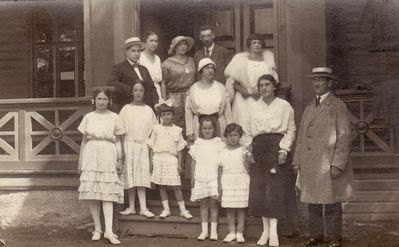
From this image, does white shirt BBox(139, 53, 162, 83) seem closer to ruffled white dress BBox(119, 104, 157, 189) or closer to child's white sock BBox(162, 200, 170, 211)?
ruffled white dress BBox(119, 104, 157, 189)

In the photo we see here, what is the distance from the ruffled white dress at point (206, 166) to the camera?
6172 millimetres

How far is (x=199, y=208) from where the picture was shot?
22.0 ft

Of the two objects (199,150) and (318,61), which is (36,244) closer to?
(199,150)

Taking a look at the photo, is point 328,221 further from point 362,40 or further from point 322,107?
point 362,40

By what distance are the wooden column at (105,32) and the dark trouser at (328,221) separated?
3.51 metres

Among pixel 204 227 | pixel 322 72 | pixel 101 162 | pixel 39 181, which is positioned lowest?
pixel 204 227

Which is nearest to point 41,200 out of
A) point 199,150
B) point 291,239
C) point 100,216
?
point 100,216

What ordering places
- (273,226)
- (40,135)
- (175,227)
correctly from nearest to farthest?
(273,226), (175,227), (40,135)

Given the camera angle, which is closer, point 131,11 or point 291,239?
point 291,239

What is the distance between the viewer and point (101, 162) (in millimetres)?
6324

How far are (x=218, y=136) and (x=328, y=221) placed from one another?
157 cm

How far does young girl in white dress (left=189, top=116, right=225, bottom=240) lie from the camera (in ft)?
20.2

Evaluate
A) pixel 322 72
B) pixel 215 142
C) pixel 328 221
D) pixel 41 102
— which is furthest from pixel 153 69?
pixel 328 221

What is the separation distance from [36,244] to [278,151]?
9.44ft
